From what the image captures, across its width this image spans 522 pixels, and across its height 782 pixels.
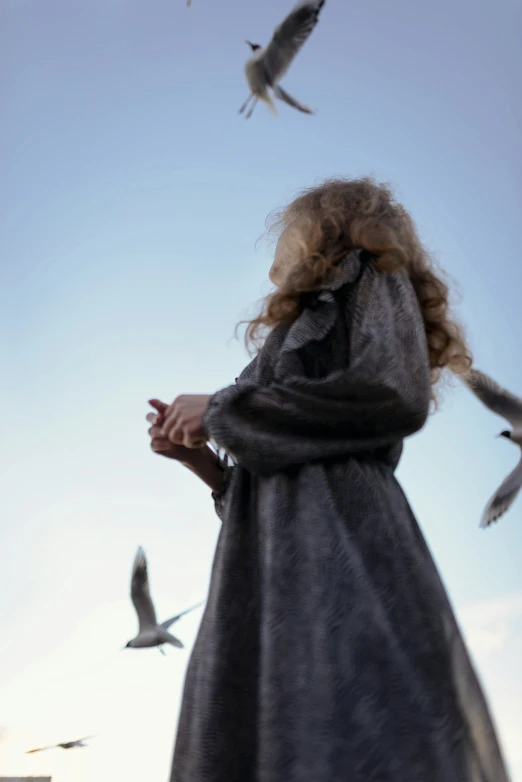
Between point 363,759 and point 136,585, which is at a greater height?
point 136,585

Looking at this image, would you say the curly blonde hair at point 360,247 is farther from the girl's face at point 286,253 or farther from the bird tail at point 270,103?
the bird tail at point 270,103

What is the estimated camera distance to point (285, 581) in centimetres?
119

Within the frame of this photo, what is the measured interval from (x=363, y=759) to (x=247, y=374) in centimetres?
71

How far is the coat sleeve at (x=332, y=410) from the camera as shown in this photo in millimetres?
1273

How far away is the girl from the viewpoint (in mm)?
1075

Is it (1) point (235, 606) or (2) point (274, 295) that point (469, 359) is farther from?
(1) point (235, 606)

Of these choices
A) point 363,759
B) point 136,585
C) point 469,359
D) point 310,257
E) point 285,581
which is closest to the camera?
point 363,759

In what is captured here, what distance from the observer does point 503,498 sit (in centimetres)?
196

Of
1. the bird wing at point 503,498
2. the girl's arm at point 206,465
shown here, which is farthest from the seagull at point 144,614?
the girl's arm at point 206,465

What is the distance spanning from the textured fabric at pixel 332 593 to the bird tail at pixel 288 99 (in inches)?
68.6

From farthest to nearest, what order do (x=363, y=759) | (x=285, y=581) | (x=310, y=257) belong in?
(x=310, y=257), (x=285, y=581), (x=363, y=759)

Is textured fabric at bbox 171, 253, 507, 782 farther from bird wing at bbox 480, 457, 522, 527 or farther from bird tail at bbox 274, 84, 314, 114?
bird tail at bbox 274, 84, 314, 114

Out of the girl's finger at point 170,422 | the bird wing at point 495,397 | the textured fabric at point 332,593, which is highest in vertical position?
the bird wing at point 495,397

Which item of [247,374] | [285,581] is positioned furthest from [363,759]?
[247,374]
